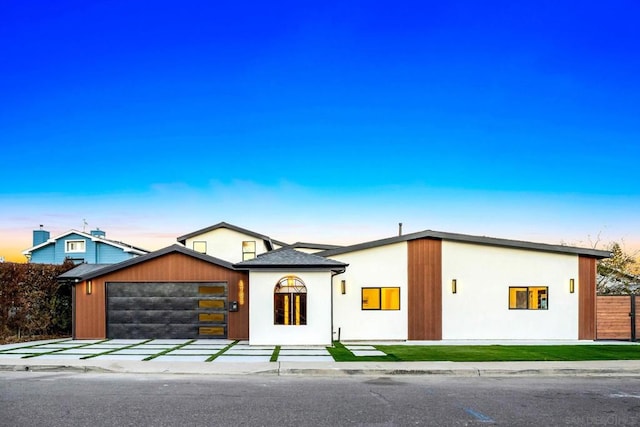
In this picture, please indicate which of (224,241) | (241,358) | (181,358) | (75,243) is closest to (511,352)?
(241,358)

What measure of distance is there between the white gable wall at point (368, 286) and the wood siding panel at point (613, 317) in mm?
7418

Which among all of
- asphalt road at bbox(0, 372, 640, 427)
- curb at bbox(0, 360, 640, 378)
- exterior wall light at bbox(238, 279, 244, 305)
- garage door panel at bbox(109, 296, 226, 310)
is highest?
exterior wall light at bbox(238, 279, 244, 305)

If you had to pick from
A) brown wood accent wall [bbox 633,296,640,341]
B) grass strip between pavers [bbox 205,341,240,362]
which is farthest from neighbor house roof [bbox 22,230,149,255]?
brown wood accent wall [bbox 633,296,640,341]

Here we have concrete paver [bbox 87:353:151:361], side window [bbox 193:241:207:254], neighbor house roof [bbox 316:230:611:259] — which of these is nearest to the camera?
concrete paver [bbox 87:353:151:361]

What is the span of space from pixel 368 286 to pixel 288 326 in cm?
368

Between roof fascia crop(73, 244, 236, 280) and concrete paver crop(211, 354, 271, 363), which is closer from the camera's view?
concrete paver crop(211, 354, 271, 363)

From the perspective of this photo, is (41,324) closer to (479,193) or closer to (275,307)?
(275,307)

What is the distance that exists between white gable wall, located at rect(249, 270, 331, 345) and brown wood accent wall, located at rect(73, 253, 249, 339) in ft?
5.67

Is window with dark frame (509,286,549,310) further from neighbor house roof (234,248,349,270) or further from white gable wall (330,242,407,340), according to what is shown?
neighbor house roof (234,248,349,270)

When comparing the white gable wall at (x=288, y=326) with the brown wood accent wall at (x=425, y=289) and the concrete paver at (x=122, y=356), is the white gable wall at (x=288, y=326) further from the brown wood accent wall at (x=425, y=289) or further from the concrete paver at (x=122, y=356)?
the concrete paver at (x=122, y=356)

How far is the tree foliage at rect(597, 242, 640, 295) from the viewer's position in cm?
3000

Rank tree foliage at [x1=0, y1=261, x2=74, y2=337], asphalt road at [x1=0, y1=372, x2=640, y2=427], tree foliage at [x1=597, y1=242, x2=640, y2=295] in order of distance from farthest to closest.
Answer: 1. tree foliage at [x1=597, y1=242, x2=640, y2=295]
2. tree foliage at [x1=0, y1=261, x2=74, y2=337]
3. asphalt road at [x1=0, y1=372, x2=640, y2=427]

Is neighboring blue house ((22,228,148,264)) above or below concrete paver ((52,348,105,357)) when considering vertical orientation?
above

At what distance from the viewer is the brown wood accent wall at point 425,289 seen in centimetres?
2012
